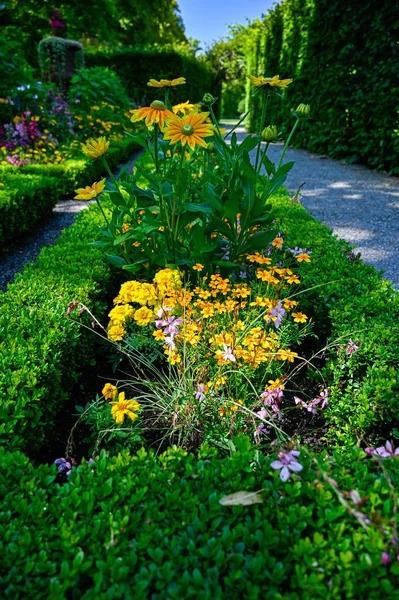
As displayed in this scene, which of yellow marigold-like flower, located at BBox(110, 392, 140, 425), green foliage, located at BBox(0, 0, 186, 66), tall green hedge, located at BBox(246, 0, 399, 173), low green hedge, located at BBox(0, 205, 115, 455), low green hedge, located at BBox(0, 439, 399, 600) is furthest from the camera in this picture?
green foliage, located at BBox(0, 0, 186, 66)

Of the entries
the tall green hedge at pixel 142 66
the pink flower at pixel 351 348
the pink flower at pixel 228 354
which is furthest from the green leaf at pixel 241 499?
the tall green hedge at pixel 142 66

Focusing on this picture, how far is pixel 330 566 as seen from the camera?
92 cm

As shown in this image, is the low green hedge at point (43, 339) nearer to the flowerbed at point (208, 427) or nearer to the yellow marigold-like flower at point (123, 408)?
the flowerbed at point (208, 427)

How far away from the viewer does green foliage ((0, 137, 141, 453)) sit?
1.50 meters

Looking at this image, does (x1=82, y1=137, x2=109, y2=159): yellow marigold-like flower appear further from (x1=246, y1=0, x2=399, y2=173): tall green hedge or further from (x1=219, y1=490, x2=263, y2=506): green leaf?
(x1=246, y1=0, x2=399, y2=173): tall green hedge

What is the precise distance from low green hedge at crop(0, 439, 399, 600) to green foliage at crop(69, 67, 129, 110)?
9.19 metres

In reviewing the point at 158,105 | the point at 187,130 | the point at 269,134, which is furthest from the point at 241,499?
the point at 269,134

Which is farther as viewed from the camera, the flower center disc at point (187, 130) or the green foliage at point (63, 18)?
the green foliage at point (63, 18)

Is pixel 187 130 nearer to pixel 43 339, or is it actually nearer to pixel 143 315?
pixel 143 315

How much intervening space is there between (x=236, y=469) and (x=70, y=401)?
3.96 ft

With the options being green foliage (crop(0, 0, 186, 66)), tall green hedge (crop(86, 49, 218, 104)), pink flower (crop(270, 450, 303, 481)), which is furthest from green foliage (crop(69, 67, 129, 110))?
pink flower (crop(270, 450, 303, 481))

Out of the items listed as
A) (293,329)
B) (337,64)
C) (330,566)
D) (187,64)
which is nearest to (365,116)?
(337,64)

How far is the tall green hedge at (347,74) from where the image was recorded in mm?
7109

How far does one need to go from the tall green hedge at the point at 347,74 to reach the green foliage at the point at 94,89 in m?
4.60
